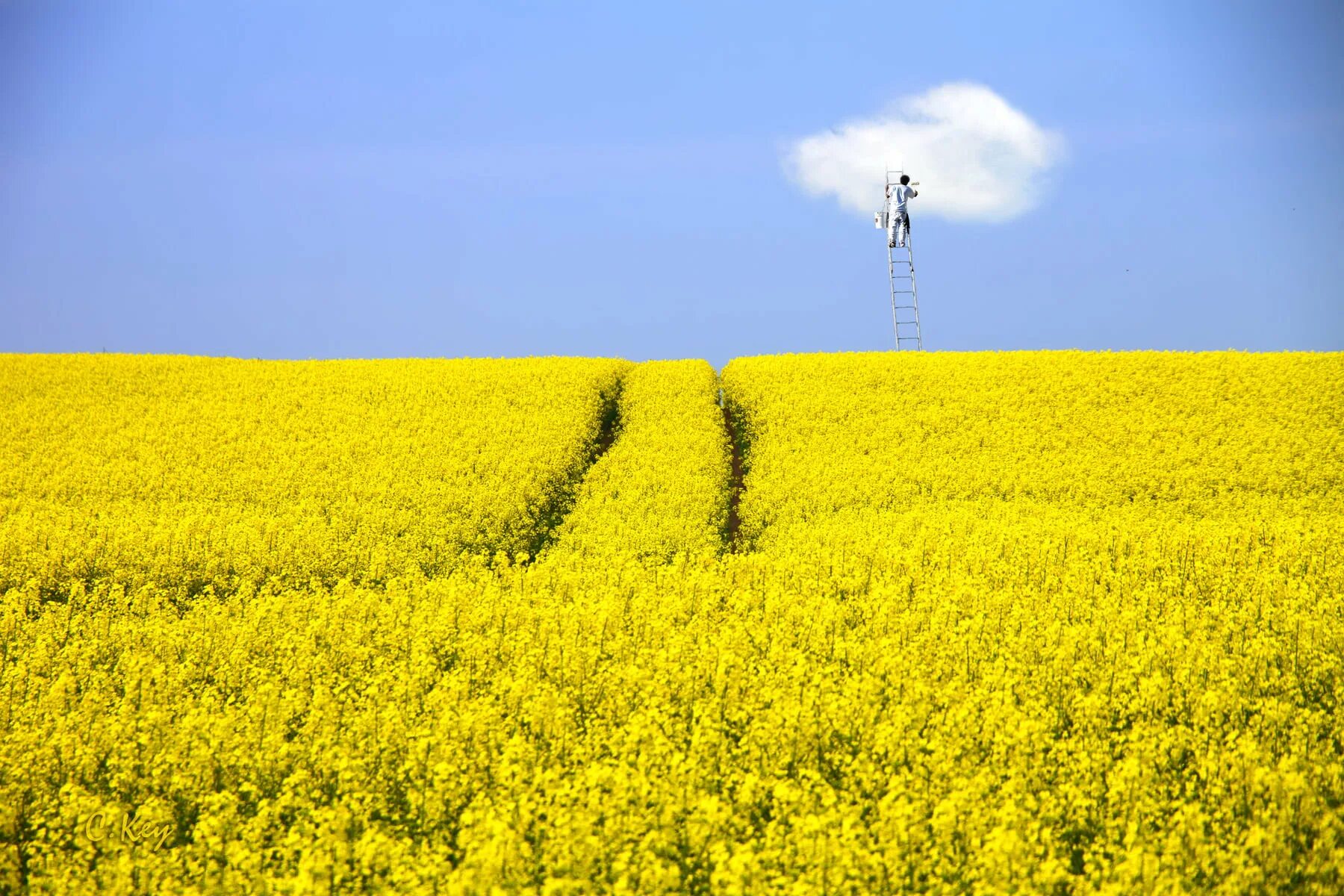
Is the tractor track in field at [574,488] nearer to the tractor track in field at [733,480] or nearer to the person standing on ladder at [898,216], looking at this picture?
the tractor track in field at [733,480]

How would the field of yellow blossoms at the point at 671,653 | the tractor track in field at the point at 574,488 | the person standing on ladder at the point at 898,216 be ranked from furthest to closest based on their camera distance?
the person standing on ladder at the point at 898,216
the tractor track in field at the point at 574,488
the field of yellow blossoms at the point at 671,653

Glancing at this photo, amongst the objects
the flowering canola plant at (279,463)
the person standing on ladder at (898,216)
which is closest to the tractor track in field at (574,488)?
→ the flowering canola plant at (279,463)

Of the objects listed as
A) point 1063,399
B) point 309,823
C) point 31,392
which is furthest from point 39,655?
point 1063,399

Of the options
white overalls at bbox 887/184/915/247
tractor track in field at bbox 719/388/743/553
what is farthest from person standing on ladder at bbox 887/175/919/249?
tractor track in field at bbox 719/388/743/553

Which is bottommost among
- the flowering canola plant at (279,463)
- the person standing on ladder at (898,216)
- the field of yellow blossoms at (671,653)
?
the field of yellow blossoms at (671,653)

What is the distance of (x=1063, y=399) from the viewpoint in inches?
1171

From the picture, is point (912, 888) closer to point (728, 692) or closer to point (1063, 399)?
point (728, 692)

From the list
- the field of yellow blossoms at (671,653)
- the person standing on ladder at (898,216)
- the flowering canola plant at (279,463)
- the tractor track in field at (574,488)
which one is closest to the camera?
the field of yellow blossoms at (671,653)

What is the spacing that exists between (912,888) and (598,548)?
11812 millimetres

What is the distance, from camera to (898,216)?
1519 inches

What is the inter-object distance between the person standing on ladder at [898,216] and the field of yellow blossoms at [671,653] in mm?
12882

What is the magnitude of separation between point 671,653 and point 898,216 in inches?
1231

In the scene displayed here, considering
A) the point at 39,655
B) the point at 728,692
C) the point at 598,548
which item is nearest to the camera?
the point at 728,692

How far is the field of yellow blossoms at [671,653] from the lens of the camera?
25.0ft
